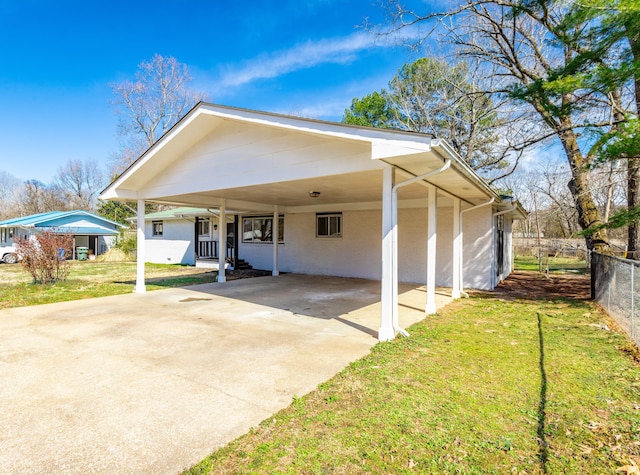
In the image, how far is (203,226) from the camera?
17.0m

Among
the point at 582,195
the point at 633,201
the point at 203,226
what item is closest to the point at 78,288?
the point at 203,226

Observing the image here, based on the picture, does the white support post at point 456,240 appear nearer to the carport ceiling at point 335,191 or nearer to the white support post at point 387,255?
the carport ceiling at point 335,191

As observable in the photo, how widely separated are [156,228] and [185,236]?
2.79m

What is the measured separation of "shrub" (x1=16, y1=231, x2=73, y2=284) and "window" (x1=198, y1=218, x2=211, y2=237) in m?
6.60

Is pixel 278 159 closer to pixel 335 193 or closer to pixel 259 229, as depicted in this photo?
pixel 335 193

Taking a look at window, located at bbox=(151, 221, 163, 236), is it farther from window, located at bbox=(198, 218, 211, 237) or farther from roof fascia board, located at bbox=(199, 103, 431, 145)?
roof fascia board, located at bbox=(199, 103, 431, 145)

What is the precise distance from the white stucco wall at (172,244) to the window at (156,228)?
0.66ft

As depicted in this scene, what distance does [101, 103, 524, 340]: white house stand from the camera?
16.6 feet

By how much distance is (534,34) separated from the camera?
10.9 metres

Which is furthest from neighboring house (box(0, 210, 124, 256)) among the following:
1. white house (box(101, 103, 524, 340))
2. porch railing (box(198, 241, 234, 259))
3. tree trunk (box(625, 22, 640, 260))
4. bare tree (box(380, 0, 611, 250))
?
tree trunk (box(625, 22, 640, 260))

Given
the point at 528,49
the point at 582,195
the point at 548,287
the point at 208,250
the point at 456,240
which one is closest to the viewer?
the point at 456,240

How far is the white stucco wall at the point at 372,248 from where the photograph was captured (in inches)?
401

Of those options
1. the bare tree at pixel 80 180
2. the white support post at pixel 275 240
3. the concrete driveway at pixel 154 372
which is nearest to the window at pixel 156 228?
the white support post at pixel 275 240

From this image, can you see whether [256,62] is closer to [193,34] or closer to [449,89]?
[193,34]
